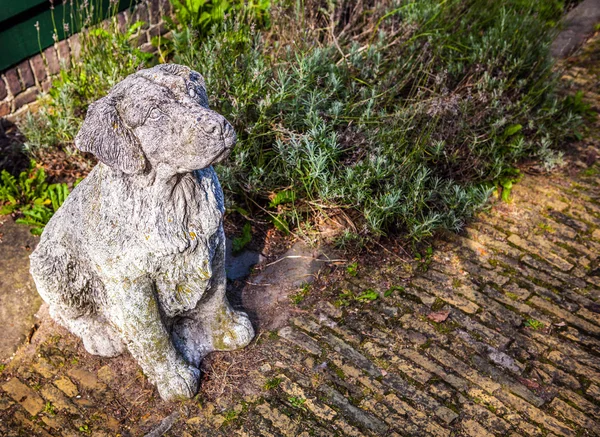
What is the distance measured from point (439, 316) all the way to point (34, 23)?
14.3 feet

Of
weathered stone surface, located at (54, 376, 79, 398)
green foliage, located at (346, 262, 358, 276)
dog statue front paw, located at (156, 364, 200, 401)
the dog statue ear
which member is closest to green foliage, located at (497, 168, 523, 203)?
green foliage, located at (346, 262, 358, 276)

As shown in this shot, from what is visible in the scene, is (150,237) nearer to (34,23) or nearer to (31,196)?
(31,196)

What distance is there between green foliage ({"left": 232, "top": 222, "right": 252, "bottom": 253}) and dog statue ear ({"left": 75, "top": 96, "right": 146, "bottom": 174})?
1.98m

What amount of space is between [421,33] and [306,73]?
1.62 m

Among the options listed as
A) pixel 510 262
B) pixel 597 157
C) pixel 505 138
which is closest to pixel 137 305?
pixel 510 262

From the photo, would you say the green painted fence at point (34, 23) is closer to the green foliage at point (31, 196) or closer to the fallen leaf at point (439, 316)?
the green foliage at point (31, 196)

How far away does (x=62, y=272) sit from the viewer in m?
3.32

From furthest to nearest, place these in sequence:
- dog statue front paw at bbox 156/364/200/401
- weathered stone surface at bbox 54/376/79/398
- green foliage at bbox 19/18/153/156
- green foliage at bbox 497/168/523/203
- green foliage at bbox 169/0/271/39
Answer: green foliage at bbox 169/0/271/39 < green foliage at bbox 497/168/523/203 < green foliage at bbox 19/18/153/156 < weathered stone surface at bbox 54/376/79/398 < dog statue front paw at bbox 156/364/200/401

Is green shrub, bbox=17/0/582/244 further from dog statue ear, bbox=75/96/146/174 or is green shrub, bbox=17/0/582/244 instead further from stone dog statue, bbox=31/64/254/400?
dog statue ear, bbox=75/96/146/174

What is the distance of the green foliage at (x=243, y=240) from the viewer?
4668 millimetres

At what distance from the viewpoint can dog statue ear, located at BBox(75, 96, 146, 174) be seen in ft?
8.86

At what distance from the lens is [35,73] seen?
5672mm

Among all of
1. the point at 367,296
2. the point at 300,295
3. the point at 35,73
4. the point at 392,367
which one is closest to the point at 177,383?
the point at 300,295

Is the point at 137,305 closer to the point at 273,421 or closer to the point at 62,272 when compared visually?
the point at 62,272
